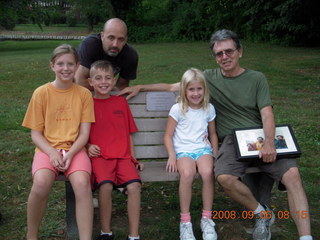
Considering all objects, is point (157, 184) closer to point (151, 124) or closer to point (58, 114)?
point (151, 124)

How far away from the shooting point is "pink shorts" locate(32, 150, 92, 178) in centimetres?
336

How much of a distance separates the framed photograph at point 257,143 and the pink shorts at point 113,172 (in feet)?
2.93

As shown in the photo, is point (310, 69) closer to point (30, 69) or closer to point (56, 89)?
point (30, 69)

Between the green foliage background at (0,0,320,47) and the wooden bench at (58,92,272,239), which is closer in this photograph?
the wooden bench at (58,92,272,239)

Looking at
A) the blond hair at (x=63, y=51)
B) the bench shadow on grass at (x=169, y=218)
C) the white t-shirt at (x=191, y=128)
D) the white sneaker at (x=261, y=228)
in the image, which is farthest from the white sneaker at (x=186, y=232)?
the blond hair at (x=63, y=51)

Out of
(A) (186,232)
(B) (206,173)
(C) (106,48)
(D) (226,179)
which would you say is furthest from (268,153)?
(C) (106,48)

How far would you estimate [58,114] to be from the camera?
11.8 ft

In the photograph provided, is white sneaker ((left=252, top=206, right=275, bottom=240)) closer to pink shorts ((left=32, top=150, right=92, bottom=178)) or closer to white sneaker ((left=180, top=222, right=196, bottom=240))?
white sneaker ((left=180, top=222, right=196, bottom=240))

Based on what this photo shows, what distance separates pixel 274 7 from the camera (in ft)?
57.3

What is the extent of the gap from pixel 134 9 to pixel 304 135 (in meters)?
26.2

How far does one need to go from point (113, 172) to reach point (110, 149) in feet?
0.77

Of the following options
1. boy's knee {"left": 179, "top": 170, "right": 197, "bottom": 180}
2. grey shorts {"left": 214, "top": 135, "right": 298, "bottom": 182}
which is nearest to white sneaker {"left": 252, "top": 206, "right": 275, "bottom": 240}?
grey shorts {"left": 214, "top": 135, "right": 298, "bottom": 182}

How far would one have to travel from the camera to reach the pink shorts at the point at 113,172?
11.4ft

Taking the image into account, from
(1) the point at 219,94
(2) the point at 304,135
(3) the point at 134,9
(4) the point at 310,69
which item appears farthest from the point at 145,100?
(3) the point at 134,9
